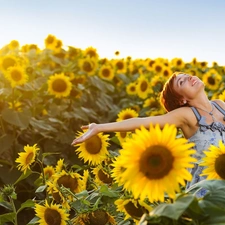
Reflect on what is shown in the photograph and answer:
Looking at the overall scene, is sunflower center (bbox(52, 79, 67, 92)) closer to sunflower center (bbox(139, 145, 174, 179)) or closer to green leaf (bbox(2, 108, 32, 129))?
green leaf (bbox(2, 108, 32, 129))

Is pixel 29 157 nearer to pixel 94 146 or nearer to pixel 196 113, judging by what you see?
pixel 94 146

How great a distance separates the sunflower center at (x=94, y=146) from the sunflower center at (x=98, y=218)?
659 mm

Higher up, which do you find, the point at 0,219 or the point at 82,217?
the point at 82,217

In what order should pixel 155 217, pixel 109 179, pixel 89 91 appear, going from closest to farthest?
pixel 155 217 < pixel 109 179 < pixel 89 91

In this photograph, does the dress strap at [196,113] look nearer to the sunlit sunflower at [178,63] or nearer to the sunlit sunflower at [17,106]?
the sunlit sunflower at [17,106]

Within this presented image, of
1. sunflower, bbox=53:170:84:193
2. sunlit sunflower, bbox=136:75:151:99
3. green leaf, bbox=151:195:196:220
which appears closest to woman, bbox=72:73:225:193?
sunflower, bbox=53:170:84:193

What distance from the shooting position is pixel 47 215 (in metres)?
2.57

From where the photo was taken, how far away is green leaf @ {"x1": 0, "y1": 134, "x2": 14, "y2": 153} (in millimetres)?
4598

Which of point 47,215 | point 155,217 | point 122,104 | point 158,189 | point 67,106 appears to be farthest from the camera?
point 122,104

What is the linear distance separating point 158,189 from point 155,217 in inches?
5.1

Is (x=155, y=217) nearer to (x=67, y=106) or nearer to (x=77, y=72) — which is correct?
(x=67, y=106)

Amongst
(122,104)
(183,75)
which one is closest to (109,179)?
(183,75)

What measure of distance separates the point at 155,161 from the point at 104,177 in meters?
1.35

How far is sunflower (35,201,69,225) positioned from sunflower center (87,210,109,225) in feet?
0.57
